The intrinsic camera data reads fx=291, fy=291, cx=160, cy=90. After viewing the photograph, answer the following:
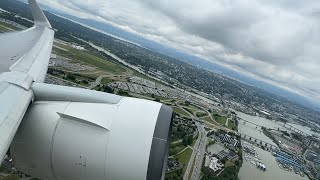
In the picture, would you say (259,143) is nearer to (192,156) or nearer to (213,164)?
(213,164)

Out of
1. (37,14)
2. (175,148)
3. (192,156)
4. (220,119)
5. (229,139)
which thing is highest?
(37,14)

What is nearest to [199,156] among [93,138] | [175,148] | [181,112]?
[175,148]

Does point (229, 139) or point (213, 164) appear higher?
point (213, 164)

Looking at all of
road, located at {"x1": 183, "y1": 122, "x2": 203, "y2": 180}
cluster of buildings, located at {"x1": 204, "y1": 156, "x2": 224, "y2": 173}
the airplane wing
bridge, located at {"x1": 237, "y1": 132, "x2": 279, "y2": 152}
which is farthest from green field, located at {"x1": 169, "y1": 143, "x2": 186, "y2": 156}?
the airplane wing

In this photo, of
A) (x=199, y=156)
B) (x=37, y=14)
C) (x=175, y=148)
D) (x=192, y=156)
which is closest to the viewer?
(x=37, y=14)

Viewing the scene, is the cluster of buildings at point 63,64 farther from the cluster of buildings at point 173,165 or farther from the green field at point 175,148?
the cluster of buildings at point 173,165

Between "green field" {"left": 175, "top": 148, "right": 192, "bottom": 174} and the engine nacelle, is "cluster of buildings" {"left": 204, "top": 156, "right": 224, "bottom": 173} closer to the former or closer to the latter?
"green field" {"left": 175, "top": 148, "right": 192, "bottom": 174}

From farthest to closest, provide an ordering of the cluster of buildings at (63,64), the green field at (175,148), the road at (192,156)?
the cluster of buildings at (63,64) < the green field at (175,148) < the road at (192,156)

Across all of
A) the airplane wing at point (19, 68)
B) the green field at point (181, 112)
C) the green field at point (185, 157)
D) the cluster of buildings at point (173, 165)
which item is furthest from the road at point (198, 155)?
the airplane wing at point (19, 68)
